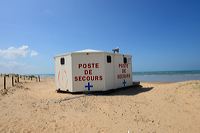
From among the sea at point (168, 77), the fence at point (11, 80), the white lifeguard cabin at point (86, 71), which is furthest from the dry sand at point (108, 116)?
the sea at point (168, 77)

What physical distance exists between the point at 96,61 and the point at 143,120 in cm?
707

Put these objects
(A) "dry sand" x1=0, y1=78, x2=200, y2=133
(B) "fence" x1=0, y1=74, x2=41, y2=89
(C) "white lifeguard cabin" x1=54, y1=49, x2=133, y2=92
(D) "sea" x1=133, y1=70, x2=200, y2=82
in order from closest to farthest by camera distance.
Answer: (A) "dry sand" x1=0, y1=78, x2=200, y2=133 < (C) "white lifeguard cabin" x1=54, y1=49, x2=133, y2=92 < (B) "fence" x1=0, y1=74, x2=41, y2=89 < (D) "sea" x1=133, y1=70, x2=200, y2=82

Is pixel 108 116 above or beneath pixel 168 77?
above

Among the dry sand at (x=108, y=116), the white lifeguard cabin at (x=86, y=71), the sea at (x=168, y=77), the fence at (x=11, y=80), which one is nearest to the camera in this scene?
the dry sand at (x=108, y=116)

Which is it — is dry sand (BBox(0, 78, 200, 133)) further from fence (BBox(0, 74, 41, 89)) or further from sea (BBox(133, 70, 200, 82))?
sea (BBox(133, 70, 200, 82))

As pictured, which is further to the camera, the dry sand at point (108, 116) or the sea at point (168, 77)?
the sea at point (168, 77)

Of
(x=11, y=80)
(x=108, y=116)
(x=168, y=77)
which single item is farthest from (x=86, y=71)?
(x=168, y=77)

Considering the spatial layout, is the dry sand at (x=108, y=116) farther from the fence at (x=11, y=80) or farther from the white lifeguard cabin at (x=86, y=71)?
the fence at (x=11, y=80)

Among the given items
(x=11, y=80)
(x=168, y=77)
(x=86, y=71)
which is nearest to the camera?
(x=86, y=71)

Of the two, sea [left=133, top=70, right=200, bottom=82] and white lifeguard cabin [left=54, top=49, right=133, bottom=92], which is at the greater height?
white lifeguard cabin [left=54, top=49, right=133, bottom=92]

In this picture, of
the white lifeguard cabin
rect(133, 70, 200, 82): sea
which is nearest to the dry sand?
the white lifeguard cabin

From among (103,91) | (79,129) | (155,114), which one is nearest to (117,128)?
(79,129)

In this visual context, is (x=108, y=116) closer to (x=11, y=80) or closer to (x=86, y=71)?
(x=86, y=71)

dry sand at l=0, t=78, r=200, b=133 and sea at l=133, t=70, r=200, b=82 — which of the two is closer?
dry sand at l=0, t=78, r=200, b=133
